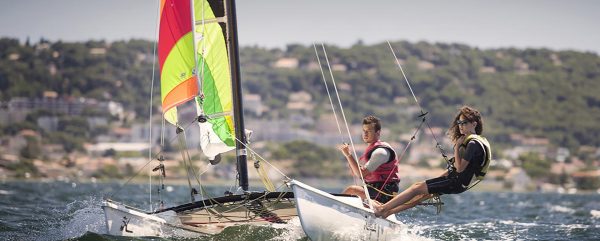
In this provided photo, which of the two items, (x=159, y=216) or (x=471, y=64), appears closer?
(x=159, y=216)

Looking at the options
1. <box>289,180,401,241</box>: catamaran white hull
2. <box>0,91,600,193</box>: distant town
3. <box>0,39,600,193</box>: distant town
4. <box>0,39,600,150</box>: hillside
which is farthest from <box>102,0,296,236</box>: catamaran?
<box>0,39,600,150</box>: hillside

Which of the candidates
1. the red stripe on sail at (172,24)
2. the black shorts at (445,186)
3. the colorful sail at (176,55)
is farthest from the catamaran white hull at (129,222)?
the black shorts at (445,186)

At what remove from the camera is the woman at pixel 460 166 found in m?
10.8

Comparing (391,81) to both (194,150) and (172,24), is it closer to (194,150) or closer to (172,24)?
(194,150)

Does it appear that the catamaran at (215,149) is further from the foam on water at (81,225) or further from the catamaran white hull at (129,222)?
the foam on water at (81,225)

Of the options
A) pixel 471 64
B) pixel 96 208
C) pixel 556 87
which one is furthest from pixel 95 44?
pixel 96 208

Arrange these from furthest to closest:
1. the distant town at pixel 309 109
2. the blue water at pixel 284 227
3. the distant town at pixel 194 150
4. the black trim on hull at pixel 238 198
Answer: the distant town at pixel 309 109, the distant town at pixel 194 150, the blue water at pixel 284 227, the black trim on hull at pixel 238 198

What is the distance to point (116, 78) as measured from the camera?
140 m

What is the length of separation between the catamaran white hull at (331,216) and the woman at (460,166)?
0.20 metres

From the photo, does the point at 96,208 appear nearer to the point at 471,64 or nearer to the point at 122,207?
the point at 122,207

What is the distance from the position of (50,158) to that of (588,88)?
2985 inches

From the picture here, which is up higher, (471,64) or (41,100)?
(471,64)

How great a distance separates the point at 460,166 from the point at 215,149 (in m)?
3.70

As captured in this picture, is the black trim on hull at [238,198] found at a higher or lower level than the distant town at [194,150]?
lower
